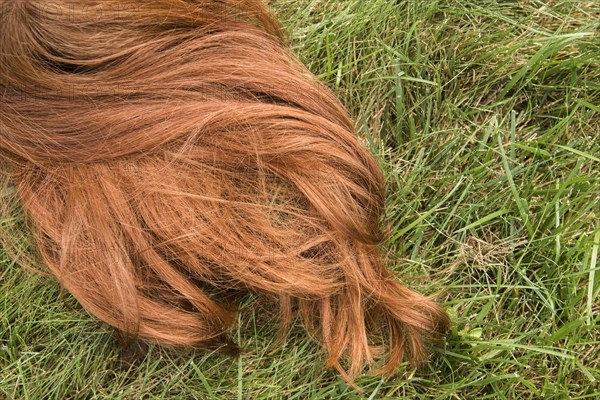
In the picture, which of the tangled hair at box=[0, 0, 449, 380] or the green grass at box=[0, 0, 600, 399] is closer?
the tangled hair at box=[0, 0, 449, 380]

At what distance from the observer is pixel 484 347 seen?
1590 millimetres

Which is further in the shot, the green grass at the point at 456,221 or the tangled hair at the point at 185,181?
the green grass at the point at 456,221

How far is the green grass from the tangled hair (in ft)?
0.36

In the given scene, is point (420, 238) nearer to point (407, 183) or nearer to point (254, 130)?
point (407, 183)

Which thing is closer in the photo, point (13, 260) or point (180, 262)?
point (180, 262)

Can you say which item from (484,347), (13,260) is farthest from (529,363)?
(13,260)

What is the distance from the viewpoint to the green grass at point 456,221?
1614 mm

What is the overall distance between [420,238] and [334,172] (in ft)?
0.99

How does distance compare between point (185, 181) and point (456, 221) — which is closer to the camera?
point (185, 181)

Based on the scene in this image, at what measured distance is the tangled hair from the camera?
1.51 meters

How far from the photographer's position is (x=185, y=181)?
1.51 metres

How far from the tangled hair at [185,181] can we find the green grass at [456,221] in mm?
109

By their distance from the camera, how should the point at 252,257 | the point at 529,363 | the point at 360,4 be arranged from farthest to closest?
the point at 360,4, the point at 529,363, the point at 252,257

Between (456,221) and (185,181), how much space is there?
67cm
